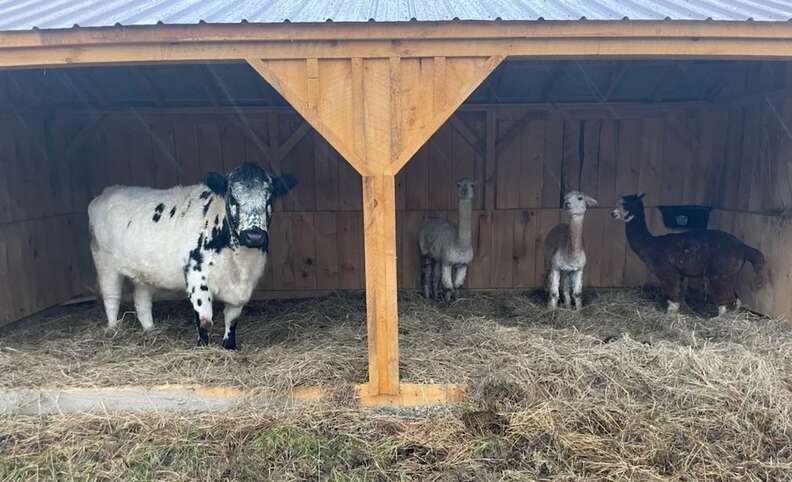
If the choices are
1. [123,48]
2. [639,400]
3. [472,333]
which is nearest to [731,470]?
[639,400]

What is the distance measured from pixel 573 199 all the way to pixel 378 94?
3.23 m

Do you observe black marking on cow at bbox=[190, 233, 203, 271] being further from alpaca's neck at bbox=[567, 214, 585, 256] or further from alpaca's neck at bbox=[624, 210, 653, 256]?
alpaca's neck at bbox=[624, 210, 653, 256]

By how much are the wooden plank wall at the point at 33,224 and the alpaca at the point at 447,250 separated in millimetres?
4876

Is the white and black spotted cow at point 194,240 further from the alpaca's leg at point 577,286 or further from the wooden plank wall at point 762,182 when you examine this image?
the wooden plank wall at point 762,182

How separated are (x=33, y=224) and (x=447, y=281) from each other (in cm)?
526

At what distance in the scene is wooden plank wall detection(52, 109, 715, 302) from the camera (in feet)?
20.8

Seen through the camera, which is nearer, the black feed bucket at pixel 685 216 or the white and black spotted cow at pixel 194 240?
the white and black spotted cow at pixel 194 240

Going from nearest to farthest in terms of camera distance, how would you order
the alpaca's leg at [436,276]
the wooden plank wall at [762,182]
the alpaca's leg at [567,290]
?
the wooden plank wall at [762,182]
the alpaca's leg at [567,290]
the alpaca's leg at [436,276]

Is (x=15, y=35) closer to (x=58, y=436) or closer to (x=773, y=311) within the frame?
(x=58, y=436)

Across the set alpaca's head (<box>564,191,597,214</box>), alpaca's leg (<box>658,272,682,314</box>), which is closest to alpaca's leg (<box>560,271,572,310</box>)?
alpaca's head (<box>564,191,597,214</box>)

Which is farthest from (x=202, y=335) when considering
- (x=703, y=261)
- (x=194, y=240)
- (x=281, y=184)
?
(x=703, y=261)

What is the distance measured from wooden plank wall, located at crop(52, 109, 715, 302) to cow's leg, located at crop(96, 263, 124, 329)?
78.4 inches


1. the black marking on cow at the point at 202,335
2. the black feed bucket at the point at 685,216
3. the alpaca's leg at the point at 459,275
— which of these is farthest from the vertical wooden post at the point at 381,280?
the black feed bucket at the point at 685,216

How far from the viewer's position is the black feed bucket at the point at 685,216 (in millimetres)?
6234
